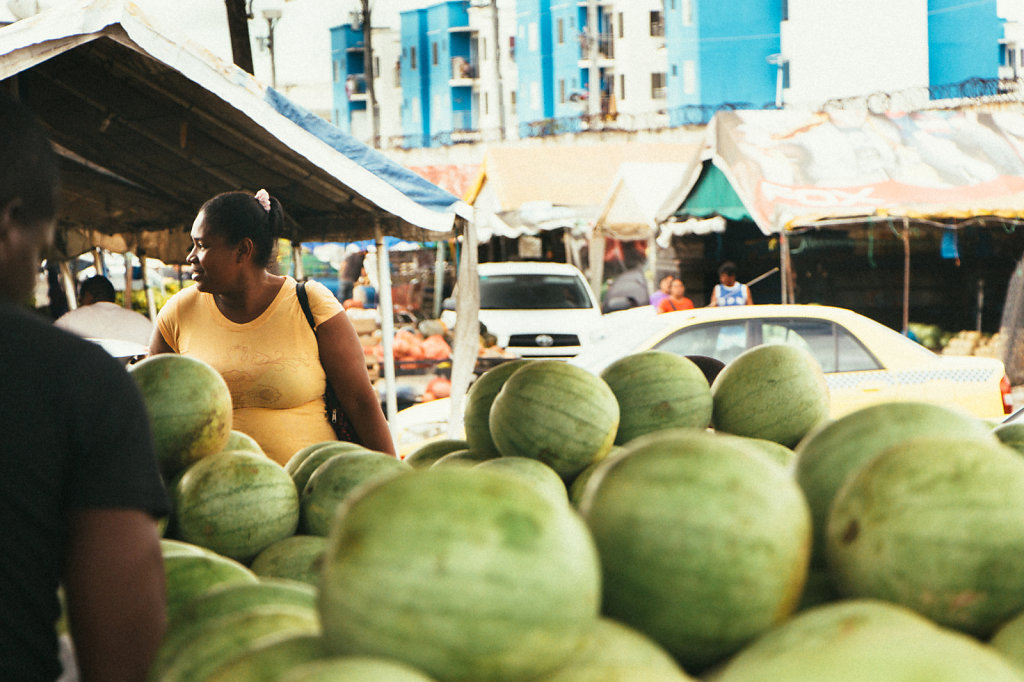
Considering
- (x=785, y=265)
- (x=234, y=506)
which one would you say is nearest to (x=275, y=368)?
(x=234, y=506)

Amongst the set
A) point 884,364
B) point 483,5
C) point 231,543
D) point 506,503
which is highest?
point 483,5

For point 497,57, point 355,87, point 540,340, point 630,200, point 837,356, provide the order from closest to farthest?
point 837,356
point 540,340
point 630,200
point 497,57
point 355,87

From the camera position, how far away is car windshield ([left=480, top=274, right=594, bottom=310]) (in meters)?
12.5

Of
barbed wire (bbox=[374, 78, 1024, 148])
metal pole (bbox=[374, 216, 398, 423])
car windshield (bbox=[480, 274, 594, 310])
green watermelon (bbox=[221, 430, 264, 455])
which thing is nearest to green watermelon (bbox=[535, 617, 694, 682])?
green watermelon (bbox=[221, 430, 264, 455])

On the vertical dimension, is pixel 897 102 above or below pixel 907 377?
above

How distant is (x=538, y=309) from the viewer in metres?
12.4

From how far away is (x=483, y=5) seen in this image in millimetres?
30953

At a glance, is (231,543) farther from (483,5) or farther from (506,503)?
(483,5)

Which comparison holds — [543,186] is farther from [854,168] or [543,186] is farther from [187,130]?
[187,130]

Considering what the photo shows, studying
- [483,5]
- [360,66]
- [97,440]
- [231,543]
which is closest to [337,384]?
[231,543]

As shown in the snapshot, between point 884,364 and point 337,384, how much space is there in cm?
515

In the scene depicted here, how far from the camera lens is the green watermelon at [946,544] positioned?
1.19m

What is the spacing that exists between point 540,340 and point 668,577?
10499 millimetres

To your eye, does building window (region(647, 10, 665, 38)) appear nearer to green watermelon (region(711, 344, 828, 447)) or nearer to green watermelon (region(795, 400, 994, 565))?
green watermelon (region(711, 344, 828, 447))
